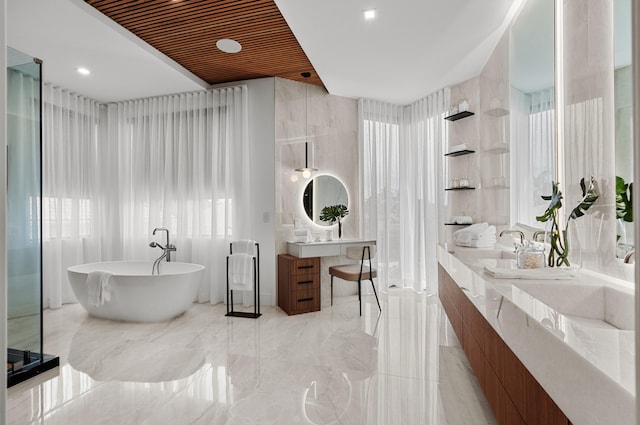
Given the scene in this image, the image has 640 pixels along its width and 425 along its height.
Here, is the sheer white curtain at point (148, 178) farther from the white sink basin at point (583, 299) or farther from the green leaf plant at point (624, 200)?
the green leaf plant at point (624, 200)

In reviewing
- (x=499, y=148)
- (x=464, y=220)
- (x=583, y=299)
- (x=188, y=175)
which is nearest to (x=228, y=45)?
(x=188, y=175)

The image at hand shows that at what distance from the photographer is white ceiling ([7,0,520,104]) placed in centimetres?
270

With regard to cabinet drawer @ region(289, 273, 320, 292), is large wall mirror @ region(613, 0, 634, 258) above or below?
above

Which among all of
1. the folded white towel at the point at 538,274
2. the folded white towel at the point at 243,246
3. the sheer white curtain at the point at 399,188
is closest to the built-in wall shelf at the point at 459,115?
the sheer white curtain at the point at 399,188

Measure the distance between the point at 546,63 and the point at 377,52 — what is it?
160 cm

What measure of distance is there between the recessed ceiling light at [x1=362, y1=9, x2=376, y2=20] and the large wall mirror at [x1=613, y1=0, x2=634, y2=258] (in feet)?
5.26

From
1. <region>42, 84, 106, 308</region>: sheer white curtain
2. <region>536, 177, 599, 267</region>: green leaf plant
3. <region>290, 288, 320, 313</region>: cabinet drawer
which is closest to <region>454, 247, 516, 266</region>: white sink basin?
<region>536, 177, 599, 267</region>: green leaf plant

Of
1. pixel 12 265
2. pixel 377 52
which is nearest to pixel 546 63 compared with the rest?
pixel 377 52

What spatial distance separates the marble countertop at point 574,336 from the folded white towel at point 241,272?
262cm

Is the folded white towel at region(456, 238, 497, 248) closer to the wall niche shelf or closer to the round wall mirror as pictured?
the wall niche shelf

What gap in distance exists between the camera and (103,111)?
4988mm

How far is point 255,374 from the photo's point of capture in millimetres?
2488

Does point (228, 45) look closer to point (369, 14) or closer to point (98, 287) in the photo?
point (369, 14)

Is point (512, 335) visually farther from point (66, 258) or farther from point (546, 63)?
point (66, 258)
